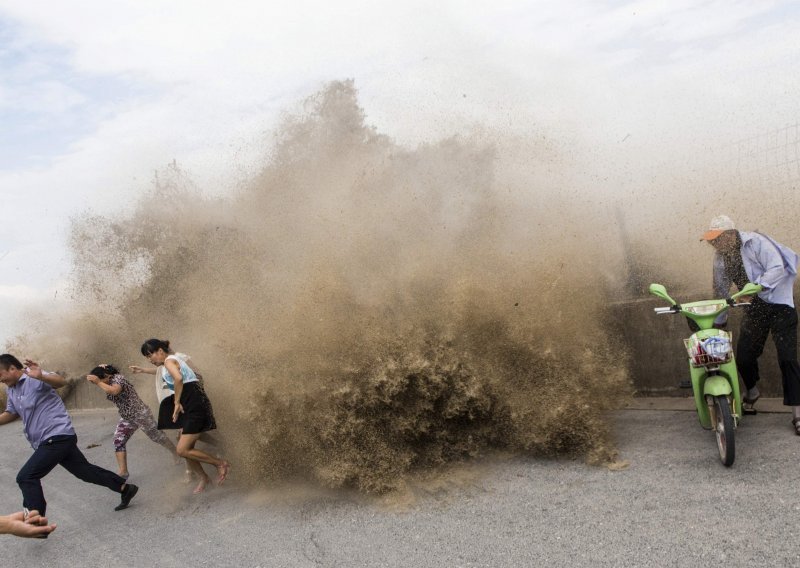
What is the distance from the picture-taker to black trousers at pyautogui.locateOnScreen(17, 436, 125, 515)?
5.52 metres

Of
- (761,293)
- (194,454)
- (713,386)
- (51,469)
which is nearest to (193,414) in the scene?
(194,454)

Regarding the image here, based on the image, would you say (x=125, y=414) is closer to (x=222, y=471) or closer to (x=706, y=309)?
(x=222, y=471)

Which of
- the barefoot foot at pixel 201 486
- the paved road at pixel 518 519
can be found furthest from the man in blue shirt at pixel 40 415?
the barefoot foot at pixel 201 486

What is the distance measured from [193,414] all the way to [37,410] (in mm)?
1463

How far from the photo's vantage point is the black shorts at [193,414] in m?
6.04

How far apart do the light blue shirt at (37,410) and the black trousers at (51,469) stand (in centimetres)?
9

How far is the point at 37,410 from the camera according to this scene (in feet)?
19.4

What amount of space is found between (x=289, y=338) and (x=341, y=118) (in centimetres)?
508

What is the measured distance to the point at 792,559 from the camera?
3168 millimetres

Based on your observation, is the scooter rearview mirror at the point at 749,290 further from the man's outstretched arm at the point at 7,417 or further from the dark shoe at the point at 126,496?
the man's outstretched arm at the point at 7,417

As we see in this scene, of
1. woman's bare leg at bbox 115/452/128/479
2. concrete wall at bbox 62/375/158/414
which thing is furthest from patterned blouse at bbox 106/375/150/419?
concrete wall at bbox 62/375/158/414

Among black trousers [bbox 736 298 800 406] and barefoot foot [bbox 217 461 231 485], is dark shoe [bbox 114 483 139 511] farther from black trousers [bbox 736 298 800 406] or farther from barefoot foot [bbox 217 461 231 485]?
black trousers [bbox 736 298 800 406]

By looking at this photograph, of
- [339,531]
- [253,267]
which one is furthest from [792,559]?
[253,267]

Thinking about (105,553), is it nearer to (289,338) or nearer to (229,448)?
(229,448)
